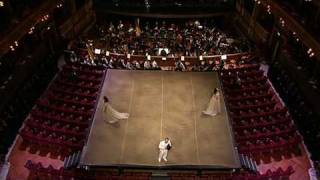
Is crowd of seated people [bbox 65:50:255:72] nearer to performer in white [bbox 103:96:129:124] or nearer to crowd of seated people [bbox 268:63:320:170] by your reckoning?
crowd of seated people [bbox 268:63:320:170]

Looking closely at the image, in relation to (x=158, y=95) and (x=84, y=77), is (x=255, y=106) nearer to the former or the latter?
(x=158, y=95)

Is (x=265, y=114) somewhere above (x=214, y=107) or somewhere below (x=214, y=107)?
below

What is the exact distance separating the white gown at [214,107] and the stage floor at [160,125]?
0.28 meters

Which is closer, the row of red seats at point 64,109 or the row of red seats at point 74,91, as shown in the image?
the row of red seats at point 64,109

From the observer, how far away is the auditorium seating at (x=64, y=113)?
65.3 feet

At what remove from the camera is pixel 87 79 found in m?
24.2

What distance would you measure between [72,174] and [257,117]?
9934 millimetres

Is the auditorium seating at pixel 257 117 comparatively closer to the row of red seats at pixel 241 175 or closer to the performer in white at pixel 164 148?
the row of red seats at pixel 241 175

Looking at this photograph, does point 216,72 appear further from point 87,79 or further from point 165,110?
point 87,79

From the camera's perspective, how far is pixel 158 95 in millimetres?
23078

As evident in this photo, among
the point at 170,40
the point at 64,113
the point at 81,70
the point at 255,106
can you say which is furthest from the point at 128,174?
the point at 170,40

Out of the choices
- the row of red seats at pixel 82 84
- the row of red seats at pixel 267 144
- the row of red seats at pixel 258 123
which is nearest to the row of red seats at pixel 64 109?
A: the row of red seats at pixel 82 84


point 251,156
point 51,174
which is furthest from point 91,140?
point 251,156

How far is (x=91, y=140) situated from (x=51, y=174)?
259 cm
